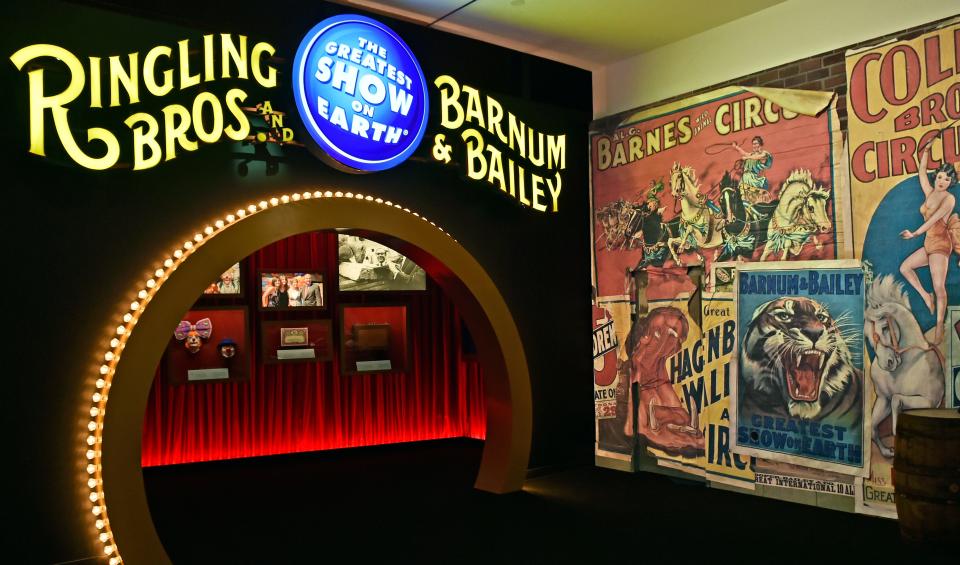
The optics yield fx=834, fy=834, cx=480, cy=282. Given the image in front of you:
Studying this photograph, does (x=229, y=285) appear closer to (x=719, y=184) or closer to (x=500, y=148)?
(x=500, y=148)

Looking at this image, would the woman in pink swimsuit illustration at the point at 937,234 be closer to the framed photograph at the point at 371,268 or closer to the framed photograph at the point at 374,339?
the framed photograph at the point at 371,268

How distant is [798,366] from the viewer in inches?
202

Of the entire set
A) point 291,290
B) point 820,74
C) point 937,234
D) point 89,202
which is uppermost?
point 820,74

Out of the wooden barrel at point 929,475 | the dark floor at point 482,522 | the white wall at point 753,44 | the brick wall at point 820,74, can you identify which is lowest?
the dark floor at point 482,522

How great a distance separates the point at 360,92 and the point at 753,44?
2.64m

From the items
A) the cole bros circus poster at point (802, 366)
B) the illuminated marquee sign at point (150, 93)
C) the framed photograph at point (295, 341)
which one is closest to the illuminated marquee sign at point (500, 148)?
the illuminated marquee sign at point (150, 93)

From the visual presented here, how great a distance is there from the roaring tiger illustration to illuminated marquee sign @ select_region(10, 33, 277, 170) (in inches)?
132

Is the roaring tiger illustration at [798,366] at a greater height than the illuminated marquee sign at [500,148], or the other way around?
the illuminated marquee sign at [500,148]

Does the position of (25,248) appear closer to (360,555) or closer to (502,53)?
(360,555)

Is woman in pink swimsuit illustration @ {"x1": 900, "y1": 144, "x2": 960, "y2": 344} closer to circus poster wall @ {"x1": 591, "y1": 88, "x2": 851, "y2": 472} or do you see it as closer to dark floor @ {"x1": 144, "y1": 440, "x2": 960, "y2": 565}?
circus poster wall @ {"x1": 591, "y1": 88, "x2": 851, "y2": 472}

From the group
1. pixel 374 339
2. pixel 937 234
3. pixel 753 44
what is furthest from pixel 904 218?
pixel 374 339

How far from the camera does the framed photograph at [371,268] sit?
7301 millimetres

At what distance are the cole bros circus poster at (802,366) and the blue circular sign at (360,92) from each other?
7.82 feet

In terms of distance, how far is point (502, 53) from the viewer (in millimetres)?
5887
